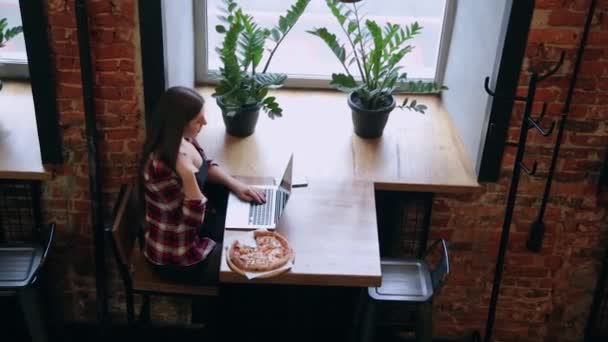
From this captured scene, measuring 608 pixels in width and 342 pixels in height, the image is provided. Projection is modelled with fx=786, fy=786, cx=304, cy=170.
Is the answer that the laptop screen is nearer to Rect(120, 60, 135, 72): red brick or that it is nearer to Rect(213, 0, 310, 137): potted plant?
Rect(213, 0, 310, 137): potted plant

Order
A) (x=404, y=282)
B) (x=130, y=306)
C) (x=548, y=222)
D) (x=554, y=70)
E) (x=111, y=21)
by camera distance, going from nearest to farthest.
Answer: (x=554, y=70) → (x=111, y=21) → (x=404, y=282) → (x=130, y=306) → (x=548, y=222)

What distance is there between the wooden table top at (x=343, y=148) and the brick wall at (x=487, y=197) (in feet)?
0.59

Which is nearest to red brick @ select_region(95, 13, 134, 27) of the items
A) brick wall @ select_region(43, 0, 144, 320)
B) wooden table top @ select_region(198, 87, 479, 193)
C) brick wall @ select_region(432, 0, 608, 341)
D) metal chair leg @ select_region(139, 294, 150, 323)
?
brick wall @ select_region(43, 0, 144, 320)

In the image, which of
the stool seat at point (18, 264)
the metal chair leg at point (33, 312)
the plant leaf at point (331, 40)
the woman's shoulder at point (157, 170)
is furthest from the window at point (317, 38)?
the metal chair leg at point (33, 312)

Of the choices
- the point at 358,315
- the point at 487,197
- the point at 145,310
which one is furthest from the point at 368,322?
the point at 145,310

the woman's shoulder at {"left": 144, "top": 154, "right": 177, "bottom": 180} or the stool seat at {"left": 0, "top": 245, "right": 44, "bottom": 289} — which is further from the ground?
the woman's shoulder at {"left": 144, "top": 154, "right": 177, "bottom": 180}

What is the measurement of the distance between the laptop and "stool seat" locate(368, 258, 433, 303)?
1.73 feet

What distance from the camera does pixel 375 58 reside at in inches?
141

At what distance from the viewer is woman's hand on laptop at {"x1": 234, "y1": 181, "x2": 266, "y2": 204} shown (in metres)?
3.25

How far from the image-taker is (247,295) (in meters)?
3.66

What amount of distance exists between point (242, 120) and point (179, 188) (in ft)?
2.27

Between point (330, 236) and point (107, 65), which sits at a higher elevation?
point (107, 65)

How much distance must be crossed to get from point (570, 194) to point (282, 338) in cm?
149

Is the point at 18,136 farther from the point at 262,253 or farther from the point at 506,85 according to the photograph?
the point at 506,85
